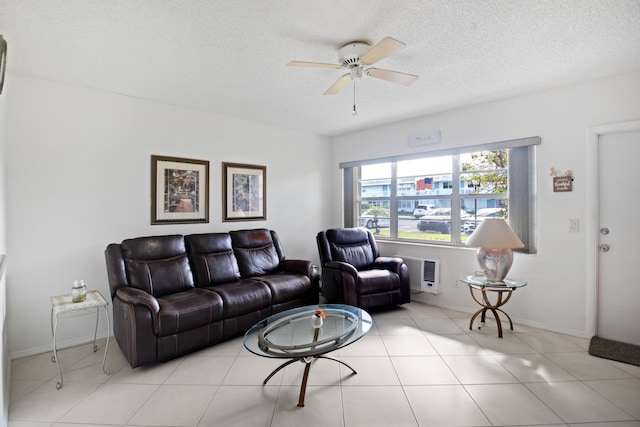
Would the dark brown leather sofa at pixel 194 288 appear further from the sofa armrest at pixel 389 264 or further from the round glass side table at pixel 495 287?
the round glass side table at pixel 495 287

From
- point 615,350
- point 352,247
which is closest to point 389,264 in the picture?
point 352,247

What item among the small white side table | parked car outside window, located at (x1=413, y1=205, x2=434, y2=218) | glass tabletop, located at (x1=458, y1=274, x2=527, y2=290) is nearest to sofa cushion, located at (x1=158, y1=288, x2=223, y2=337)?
the small white side table

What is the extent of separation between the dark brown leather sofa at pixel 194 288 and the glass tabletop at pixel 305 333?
67 centimetres

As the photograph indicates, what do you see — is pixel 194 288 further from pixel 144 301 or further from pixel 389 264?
pixel 389 264

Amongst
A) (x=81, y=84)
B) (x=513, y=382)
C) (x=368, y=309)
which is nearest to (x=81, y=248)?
(x=81, y=84)

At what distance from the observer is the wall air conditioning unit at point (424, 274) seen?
13.1 feet

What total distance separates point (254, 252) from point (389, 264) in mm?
1766

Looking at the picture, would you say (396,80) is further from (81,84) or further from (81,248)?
(81,248)

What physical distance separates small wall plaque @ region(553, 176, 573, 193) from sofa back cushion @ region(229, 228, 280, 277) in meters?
3.26

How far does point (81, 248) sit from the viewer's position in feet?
9.78

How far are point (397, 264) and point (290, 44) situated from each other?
2.83 metres

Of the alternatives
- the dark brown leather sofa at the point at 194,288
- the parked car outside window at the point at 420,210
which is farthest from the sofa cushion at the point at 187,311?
the parked car outside window at the point at 420,210

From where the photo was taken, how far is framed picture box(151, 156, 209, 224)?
11.3 feet

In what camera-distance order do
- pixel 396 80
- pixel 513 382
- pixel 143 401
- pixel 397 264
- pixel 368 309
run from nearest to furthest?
pixel 143 401, pixel 513 382, pixel 396 80, pixel 368 309, pixel 397 264
